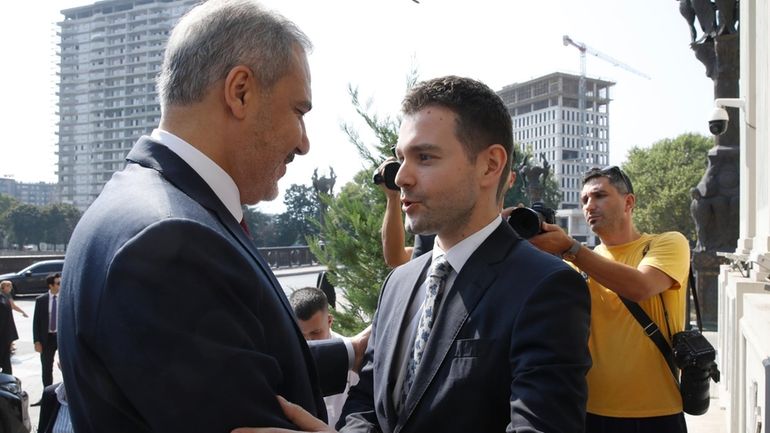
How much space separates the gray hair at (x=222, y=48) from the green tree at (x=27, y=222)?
8879 centimetres

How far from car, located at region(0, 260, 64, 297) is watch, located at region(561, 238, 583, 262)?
90.5 feet

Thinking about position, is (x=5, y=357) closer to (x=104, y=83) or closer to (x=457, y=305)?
(x=457, y=305)

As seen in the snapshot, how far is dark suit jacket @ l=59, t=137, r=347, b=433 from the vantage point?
1138 millimetres

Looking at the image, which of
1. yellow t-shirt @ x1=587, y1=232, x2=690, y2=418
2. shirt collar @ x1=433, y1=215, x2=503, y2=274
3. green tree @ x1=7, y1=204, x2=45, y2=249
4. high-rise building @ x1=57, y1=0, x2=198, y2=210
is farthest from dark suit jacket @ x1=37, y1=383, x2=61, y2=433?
high-rise building @ x1=57, y1=0, x2=198, y2=210

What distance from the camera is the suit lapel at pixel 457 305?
6.21ft

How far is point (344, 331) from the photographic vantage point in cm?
621

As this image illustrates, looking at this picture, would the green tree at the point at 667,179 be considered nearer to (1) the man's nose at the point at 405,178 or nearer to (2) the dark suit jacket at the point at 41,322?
(2) the dark suit jacket at the point at 41,322

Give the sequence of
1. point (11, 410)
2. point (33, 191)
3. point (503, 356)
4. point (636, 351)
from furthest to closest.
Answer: point (33, 191)
point (11, 410)
point (636, 351)
point (503, 356)

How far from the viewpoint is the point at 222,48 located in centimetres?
145

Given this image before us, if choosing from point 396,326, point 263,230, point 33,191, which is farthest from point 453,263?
point 33,191

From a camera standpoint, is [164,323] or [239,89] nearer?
[164,323]

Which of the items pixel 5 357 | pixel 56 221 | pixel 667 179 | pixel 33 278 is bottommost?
pixel 33 278

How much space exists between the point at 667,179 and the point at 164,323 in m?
66.7

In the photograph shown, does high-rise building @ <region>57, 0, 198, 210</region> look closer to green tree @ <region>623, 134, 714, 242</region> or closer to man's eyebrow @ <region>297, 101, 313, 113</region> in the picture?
green tree @ <region>623, 134, 714, 242</region>
